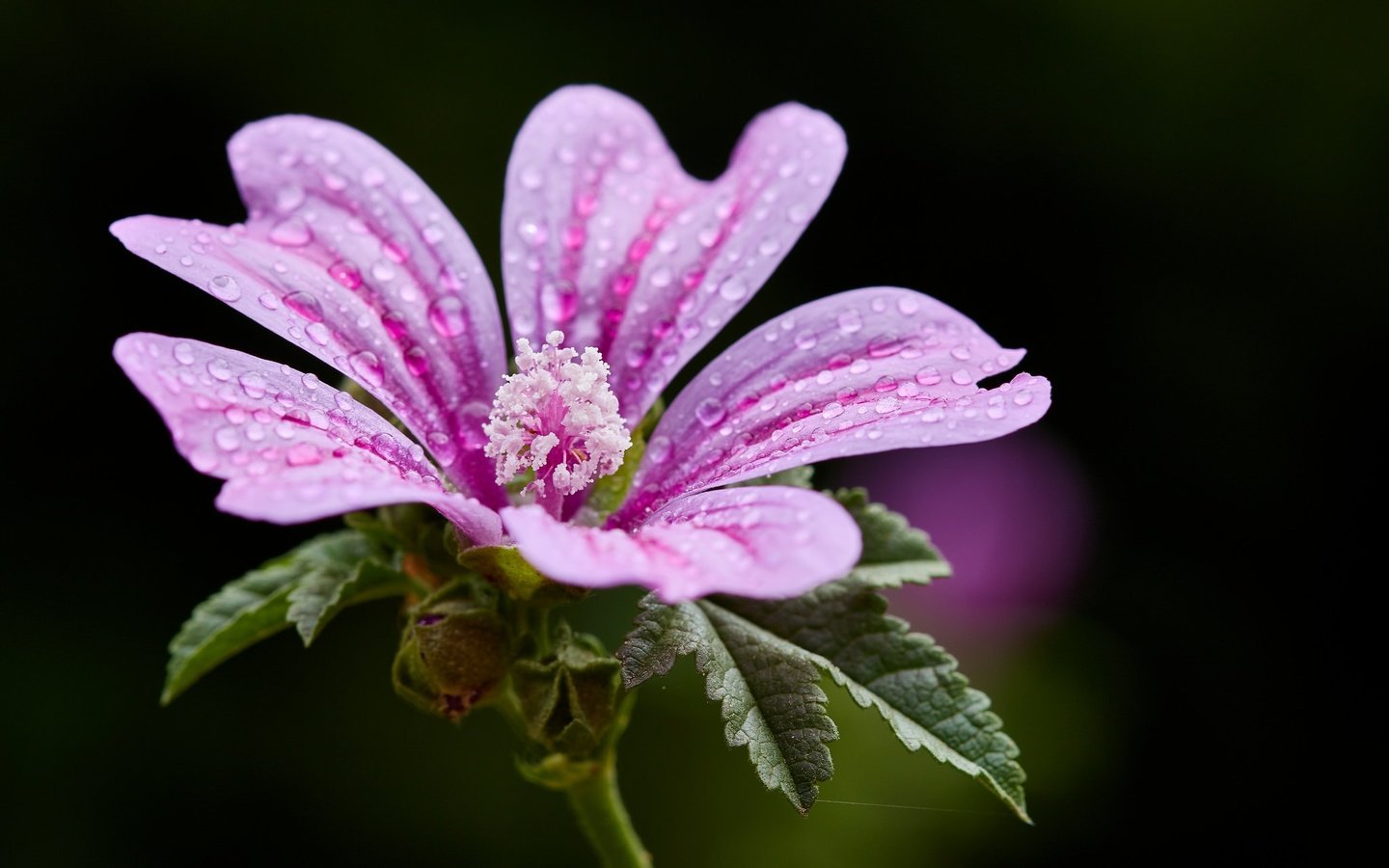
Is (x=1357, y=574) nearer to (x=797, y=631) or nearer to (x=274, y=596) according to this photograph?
(x=797, y=631)

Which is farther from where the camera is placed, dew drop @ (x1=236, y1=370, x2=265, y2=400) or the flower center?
the flower center

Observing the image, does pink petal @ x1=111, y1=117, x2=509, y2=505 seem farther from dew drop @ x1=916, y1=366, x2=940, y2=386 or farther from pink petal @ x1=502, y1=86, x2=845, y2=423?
dew drop @ x1=916, y1=366, x2=940, y2=386

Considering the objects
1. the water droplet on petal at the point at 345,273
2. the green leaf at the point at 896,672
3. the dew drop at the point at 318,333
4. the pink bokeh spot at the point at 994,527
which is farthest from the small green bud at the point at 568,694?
the pink bokeh spot at the point at 994,527

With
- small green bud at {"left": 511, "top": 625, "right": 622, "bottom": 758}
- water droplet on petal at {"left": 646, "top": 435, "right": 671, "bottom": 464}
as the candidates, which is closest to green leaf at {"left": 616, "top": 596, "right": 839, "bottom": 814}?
small green bud at {"left": 511, "top": 625, "right": 622, "bottom": 758}

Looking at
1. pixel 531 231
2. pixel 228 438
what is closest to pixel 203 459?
pixel 228 438

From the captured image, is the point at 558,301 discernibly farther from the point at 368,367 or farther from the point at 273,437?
the point at 273,437

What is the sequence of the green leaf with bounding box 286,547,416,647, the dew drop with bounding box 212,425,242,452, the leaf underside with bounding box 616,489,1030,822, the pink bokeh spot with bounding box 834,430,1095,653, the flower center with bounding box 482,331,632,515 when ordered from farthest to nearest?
the pink bokeh spot with bounding box 834,430,1095,653
the flower center with bounding box 482,331,632,515
the green leaf with bounding box 286,547,416,647
the leaf underside with bounding box 616,489,1030,822
the dew drop with bounding box 212,425,242,452

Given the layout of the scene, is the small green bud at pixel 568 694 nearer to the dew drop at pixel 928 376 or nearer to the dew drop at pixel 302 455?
the dew drop at pixel 302 455
